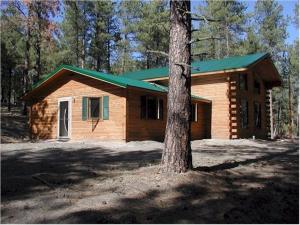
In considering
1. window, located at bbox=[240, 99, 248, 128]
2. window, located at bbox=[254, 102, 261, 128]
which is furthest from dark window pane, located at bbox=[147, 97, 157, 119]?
window, located at bbox=[254, 102, 261, 128]

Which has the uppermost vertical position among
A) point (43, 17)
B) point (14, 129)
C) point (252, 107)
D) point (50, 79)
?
point (43, 17)

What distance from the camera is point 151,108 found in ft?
61.9

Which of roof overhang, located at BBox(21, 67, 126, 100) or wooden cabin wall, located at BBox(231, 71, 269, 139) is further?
wooden cabin wall, located at BBox(231, 71, 269, 139)

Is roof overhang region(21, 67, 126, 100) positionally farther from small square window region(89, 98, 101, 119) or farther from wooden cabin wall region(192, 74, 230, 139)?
wooden cabin wall region(192, 74, 230, 139)

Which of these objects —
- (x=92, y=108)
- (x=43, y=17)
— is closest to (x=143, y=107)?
(x=92, y=108)

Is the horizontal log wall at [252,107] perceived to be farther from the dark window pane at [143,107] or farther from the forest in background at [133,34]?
the forest in background at [133,34]

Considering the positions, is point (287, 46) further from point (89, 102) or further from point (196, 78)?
point (89, 102)

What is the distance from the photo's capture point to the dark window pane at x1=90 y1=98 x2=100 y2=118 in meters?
18.0

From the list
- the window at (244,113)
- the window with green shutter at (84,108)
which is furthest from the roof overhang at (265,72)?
the window with green shutter at (84,108)

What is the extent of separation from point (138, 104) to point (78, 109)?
312 centimetres

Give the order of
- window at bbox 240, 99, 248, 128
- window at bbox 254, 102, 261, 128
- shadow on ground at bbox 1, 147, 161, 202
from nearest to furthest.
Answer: shadow on ground at bbox 1, 147, 161, 202 < window at bbox 240, 99, 248, 128 < window at bbox 254, 102, 261, 128

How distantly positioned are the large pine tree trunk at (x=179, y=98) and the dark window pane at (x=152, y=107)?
10868 millimetres

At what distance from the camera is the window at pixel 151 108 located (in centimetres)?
1830

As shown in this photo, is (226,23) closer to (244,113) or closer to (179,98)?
(244,113)
